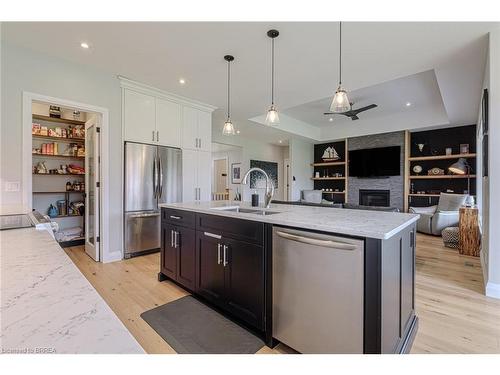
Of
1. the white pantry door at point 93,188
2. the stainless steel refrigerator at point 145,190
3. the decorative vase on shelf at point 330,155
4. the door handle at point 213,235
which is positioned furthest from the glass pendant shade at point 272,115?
the decorative vase on shelf at point 330,155

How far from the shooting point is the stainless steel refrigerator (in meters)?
3.56

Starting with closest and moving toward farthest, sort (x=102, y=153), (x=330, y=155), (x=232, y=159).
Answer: (x=102, y=153) → (x=330, y=155) → (x=232, y=159)

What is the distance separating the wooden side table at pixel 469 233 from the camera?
3760 millimetres

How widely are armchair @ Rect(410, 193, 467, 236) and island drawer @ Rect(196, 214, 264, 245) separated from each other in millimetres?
5104

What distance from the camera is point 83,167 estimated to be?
4.32 m

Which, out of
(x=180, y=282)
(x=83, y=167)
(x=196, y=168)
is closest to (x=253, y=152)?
(x=196, y=168)

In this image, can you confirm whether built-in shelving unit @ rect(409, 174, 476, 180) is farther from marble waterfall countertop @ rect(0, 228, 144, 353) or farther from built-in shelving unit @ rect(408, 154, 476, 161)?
marble waterfall countertop @ rect(0, 228, 144, 353)

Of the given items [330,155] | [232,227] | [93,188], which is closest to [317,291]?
[232,227]

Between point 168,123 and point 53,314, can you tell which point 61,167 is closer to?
point 168,123

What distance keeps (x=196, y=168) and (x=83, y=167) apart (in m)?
1.97

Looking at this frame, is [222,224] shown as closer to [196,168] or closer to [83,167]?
[196,168]

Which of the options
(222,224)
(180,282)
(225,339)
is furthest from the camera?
(180,282)

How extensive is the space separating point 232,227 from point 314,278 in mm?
740

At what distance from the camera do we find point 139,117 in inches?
146
